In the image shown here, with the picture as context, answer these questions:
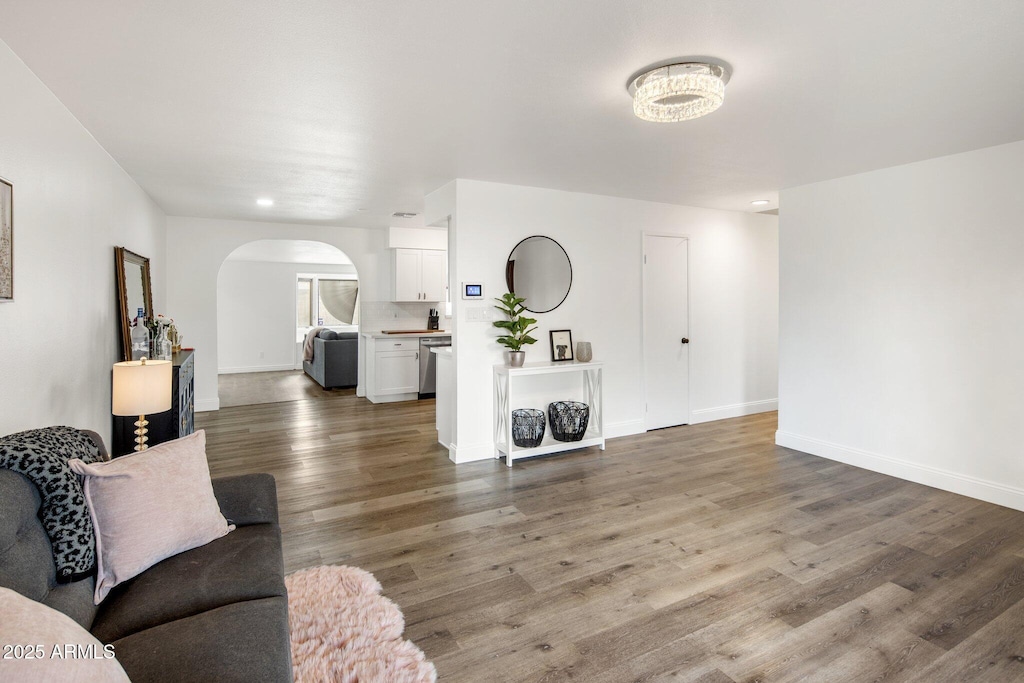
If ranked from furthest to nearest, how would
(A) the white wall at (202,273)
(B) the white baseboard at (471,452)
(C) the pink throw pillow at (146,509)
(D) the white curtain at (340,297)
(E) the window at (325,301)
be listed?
(D) the white curtain at (340,297), (E) the window at (325,301), (A) the white wall at (202,273), (B) the white baseboard at (471,452), (C) the pink throw pillow at (146,509)

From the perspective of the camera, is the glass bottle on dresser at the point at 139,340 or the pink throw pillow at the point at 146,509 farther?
the glass bottle on dresser at the point at 139,340

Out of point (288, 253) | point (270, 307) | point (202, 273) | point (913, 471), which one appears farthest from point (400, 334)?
point (913, 471)

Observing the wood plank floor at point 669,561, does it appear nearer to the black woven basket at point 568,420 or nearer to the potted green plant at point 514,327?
the black woven basket at point 568,420

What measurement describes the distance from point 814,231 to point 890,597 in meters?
3.13

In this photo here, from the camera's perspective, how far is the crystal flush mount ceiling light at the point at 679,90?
2229 millimetres

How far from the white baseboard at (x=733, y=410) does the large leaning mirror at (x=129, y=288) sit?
518 cm

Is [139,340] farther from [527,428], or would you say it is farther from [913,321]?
[913,321]

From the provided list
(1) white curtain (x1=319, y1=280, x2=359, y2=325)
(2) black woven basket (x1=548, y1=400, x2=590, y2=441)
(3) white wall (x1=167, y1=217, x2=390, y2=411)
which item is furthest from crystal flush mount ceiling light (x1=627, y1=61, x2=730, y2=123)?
(1) white curtain (x1=319, y1=280, x2=359, y2=325)

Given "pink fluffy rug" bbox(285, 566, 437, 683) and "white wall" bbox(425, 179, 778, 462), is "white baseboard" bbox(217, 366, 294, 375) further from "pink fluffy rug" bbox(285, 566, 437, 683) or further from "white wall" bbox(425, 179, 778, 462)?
"pink fluffy rug" bbox(285, 566, 437, 683)

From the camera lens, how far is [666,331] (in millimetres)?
5441

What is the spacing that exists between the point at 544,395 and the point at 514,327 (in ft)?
2.49

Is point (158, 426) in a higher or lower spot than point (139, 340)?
lower

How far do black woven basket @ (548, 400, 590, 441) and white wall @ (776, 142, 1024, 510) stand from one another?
73.9 inches

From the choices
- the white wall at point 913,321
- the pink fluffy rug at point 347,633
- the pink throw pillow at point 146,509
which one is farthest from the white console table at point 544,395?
the pink throw pillow at point 146,509
